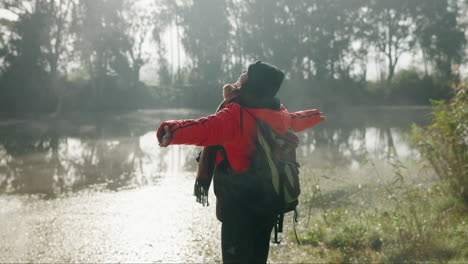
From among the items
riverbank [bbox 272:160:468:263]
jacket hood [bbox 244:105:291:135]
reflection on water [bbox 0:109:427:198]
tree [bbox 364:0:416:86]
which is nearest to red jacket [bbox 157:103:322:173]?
jacket hood [bbox 244:105:291:135]

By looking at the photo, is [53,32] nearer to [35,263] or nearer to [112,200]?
[112,200]

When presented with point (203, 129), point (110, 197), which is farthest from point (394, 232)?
point (110, 197)

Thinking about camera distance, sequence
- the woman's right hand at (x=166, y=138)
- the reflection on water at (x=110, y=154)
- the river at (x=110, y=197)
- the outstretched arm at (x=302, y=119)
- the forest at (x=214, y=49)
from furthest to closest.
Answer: the forest at (x=214, y=49)
the reflection on water at (x=110, y=154)
the river at (x=110, y=197)
the outstretched arm at (x=302, y=119)
the woman's right hand at (x=166, y=138)

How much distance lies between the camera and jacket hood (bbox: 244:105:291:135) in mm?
1932

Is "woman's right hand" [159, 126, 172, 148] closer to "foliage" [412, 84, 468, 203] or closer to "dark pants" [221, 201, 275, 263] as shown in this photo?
"dark pants" [221, 201, 275, 263]

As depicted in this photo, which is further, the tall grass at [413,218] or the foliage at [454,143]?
the foliage at [454,143]

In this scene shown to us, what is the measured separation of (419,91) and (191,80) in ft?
69.0

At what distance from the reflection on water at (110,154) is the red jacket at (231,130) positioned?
2802 mm

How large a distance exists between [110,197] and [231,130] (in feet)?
16.3

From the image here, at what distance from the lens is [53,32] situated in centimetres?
2288

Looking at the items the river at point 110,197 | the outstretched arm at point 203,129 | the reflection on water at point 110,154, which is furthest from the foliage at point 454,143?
the outstretched arm at point 203,129

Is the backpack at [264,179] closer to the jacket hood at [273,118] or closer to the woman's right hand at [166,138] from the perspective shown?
the jacket hood at [273,118]

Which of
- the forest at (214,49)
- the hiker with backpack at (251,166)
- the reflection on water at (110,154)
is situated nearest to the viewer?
the hiker with backpack at (251,166)

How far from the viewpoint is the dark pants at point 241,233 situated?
1972mm
